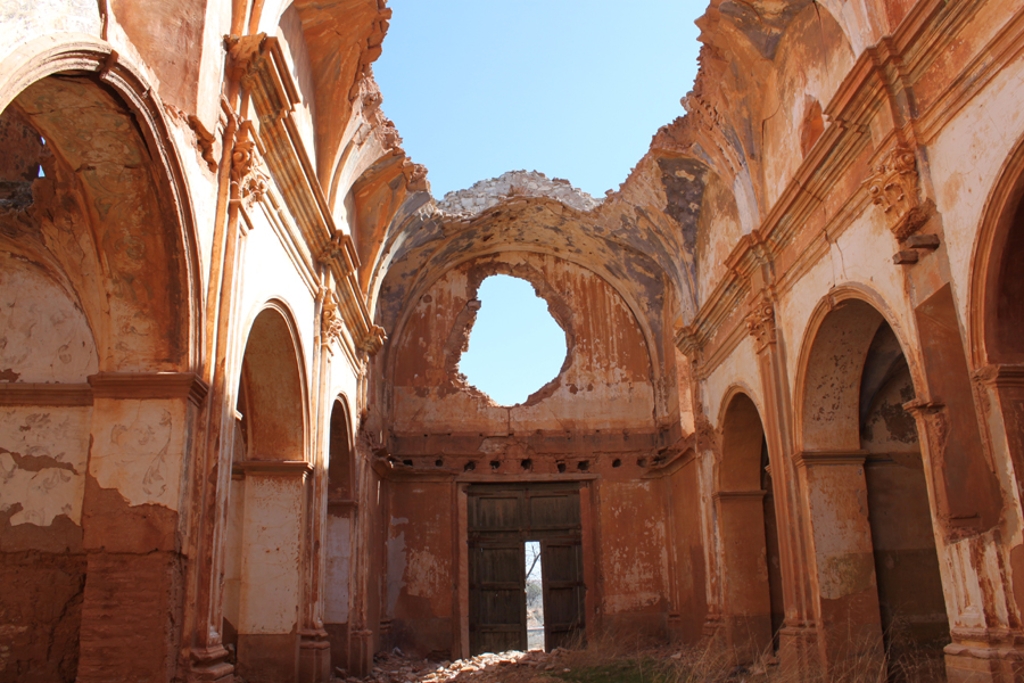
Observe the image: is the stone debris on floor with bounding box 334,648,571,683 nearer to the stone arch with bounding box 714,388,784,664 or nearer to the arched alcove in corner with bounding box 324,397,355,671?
the arched alcove in corner with bounding box 324,397,355,671

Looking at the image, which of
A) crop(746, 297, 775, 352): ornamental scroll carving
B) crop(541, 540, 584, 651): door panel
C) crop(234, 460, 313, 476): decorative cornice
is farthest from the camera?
crop(541, 540, 584, 651): door panel

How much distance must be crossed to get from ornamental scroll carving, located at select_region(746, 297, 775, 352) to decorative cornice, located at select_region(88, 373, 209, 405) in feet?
21.3

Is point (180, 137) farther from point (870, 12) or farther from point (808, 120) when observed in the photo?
point (808, 120)

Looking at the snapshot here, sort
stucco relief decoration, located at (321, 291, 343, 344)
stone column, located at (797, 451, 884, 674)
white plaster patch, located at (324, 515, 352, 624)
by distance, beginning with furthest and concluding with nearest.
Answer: white plaster patch, located at (324, 515, 352, 624) < stucco relief decoration, located at (321, 291, 343, 344) < stone column, located at (797, 451, 884, 674)

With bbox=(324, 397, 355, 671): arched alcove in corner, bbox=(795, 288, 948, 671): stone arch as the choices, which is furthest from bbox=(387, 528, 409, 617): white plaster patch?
bbox=(795, 288, 948, 671): stone arch

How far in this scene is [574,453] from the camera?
14.9 m

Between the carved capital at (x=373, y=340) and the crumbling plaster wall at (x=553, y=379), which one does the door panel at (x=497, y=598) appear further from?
the carved capital at (x=373, y=340)

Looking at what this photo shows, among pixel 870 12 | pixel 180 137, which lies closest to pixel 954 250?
pixel 870 12

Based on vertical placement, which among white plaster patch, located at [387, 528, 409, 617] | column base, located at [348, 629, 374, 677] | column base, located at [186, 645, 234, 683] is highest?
white plaster patch, located at [387, 528, 409, 617]

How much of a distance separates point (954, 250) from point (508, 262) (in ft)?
36.0

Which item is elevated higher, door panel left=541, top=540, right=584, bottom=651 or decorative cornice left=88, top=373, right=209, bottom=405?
decorative cornice left=88, top=373, right=209, bottom=405

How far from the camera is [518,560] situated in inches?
573

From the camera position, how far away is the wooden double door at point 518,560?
46.5 ft

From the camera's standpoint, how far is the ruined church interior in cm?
521
